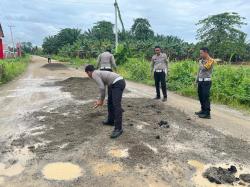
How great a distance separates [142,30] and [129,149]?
70.3 m

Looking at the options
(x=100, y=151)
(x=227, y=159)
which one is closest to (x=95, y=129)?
(x=100, y=151)

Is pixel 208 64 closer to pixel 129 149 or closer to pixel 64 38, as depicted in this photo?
pixel 129 149

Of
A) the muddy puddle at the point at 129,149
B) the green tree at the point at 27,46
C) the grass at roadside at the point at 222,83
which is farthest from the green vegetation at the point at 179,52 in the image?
the green tree at the point at 27,46

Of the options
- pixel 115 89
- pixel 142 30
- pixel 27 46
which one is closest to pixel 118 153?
pixel 115 89

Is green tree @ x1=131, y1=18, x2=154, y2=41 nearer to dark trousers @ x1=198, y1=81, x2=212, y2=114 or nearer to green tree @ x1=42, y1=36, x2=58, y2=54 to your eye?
green tree @ x1=42, y1=36, x2=58, y2=54

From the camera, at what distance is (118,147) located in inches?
274

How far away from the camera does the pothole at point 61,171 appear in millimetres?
5637

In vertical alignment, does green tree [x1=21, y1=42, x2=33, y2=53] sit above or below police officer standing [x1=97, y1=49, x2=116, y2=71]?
below

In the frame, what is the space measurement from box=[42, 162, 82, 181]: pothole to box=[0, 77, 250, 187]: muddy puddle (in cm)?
1

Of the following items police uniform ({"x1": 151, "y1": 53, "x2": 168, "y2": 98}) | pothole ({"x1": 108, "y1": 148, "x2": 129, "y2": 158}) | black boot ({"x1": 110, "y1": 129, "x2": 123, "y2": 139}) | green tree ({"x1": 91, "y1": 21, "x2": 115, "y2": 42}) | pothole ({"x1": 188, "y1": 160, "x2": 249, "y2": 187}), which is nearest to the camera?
pothole ({"x1": 188, "y1": 160, "x2": 249, "y2": 187})

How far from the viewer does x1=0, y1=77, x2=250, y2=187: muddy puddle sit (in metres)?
5.64

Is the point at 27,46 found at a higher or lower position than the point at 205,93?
lower

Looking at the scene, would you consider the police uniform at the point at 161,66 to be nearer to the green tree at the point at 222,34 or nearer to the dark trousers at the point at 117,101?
the dark trousers at the point at 117,101

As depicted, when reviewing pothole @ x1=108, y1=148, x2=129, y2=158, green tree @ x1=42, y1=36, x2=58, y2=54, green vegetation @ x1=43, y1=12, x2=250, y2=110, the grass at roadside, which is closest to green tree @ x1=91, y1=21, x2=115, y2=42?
green vegetation @ x1=43, y1=12, x2=250, y2=110
